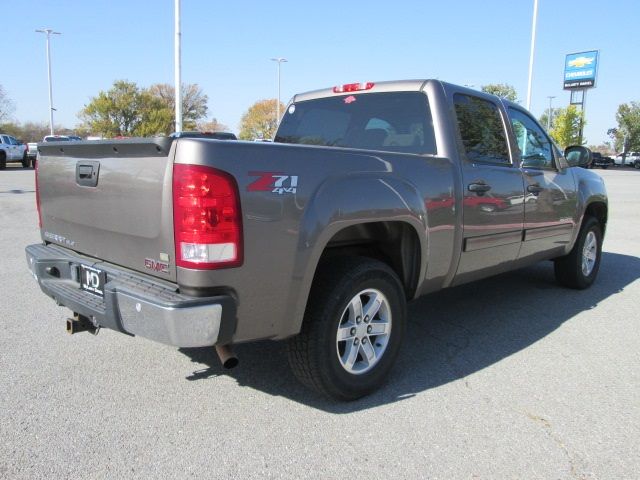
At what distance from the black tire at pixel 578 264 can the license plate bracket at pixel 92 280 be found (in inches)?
186

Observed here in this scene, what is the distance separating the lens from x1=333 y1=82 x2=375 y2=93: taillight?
4.21 m

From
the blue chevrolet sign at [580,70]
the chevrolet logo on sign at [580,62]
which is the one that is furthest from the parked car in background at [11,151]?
the chevrolet logo on sign at [580,62]

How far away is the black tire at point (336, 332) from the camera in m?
2.87

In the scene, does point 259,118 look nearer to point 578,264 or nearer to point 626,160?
point 626,160

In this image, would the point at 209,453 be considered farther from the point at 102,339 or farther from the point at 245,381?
the point at 102,339

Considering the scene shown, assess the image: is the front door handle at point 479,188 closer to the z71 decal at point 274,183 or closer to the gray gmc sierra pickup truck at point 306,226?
the gray gmc sierra pickup truck at point 306,226

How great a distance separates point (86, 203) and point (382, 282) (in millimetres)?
1748

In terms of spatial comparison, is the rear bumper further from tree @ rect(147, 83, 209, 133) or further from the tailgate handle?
tree @ rect(147, 83, 209, 133)

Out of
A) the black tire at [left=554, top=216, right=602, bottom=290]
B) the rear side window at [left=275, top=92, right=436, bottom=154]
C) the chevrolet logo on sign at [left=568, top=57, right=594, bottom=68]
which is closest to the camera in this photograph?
the rear side window at [left=275, top=92, right=436, bottom=154]

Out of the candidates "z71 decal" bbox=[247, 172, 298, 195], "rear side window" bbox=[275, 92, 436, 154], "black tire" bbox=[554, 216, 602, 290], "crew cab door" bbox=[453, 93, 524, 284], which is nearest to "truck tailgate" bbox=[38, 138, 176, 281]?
"z71 decal" bbox=[247, 172, 298, 195]

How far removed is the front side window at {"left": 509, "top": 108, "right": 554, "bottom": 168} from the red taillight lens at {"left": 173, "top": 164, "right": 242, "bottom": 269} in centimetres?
296

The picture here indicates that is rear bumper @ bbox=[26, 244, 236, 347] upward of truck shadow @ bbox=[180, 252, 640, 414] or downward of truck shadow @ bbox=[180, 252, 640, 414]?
upward

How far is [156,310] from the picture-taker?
238 cm

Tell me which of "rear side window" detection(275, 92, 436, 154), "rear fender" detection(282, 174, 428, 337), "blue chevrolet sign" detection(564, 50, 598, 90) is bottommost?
"rear fender" detection(282, 174, 428, 337)
